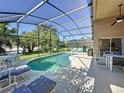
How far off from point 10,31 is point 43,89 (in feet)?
39.8

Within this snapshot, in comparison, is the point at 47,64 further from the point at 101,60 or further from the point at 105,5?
the point at 105,5

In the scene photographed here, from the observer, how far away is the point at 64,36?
74.3ft

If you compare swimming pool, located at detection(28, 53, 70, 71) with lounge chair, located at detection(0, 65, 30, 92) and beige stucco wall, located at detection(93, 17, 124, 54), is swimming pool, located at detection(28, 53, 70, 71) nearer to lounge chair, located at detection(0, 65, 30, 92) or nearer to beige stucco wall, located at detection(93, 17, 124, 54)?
lounge chair, located at detection(0, 65, 30, 92)

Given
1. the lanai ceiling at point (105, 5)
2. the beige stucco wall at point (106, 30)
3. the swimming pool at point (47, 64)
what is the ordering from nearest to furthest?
1. the lanai ceiling at point (105, 5)
2. the swimming pool at point (47, 64)
3. the beige stucco wall at point (106, 30)

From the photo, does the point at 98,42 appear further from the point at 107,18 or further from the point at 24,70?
the point at 24,70

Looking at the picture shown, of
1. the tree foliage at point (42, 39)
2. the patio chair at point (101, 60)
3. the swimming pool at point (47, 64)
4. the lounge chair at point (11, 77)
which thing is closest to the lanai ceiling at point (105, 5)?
the patio chair at point (101, 60)

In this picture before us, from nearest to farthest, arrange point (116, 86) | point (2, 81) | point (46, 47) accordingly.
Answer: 1. point (2, 81)
2. point (116, 86)
3. point (46, 47)

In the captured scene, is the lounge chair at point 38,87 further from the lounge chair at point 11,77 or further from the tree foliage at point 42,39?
the tree foliage at point 42,39

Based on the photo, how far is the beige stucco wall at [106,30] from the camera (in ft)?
33.5

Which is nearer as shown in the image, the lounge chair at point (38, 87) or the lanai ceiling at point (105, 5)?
the lounge chair at point (38, 87)

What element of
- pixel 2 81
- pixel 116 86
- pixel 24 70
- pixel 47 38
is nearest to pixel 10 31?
pixel 47 38

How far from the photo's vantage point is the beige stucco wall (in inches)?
402

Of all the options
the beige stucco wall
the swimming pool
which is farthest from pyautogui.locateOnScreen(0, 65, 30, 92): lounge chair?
the beige stucco wall

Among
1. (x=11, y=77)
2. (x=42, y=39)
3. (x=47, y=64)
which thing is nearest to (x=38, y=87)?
(x=11, y=77)
